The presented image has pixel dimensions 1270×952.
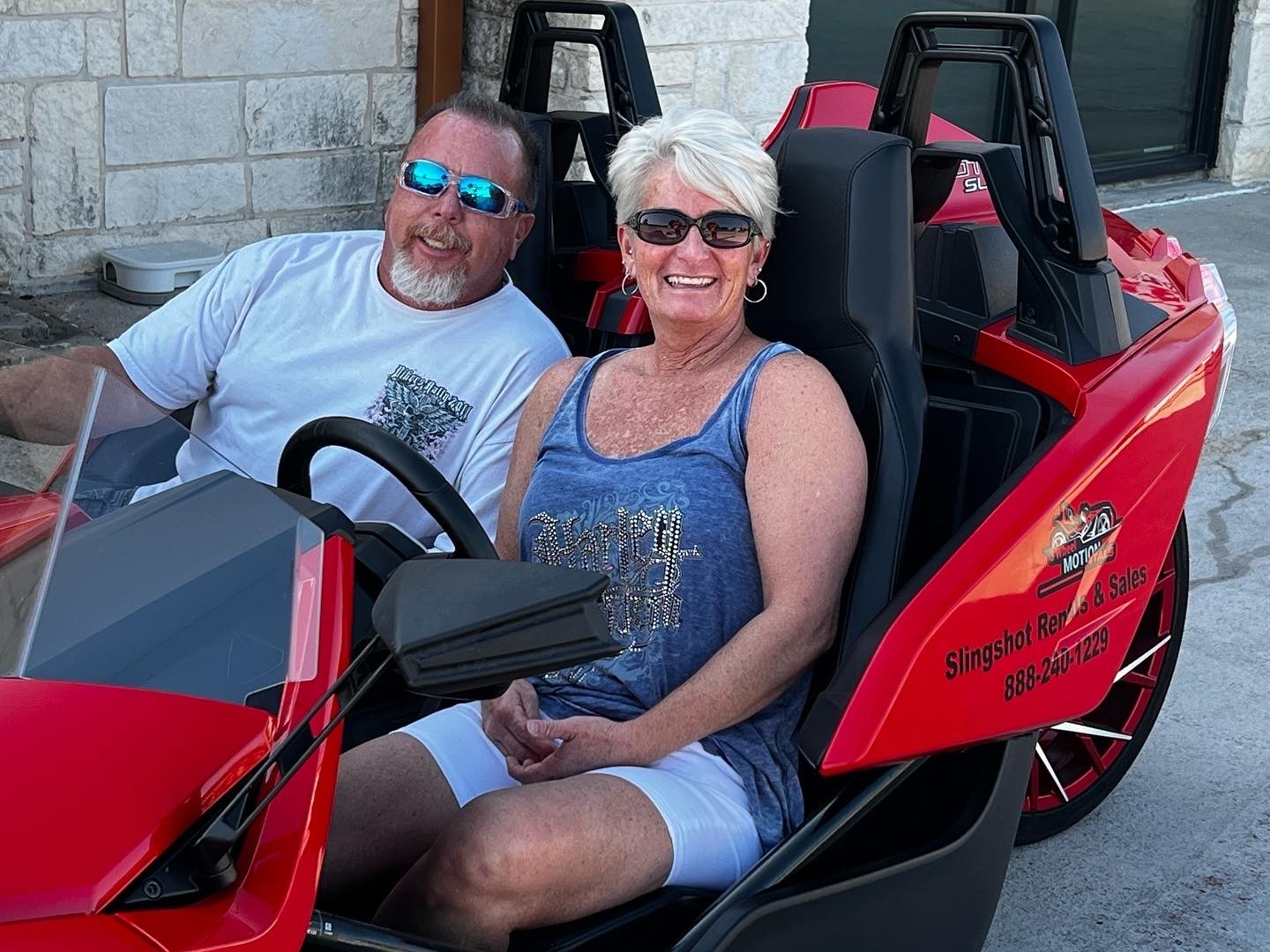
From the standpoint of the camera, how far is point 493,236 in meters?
2.57

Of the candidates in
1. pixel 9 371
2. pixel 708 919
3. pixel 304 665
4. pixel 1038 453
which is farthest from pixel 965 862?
pixel 9 371

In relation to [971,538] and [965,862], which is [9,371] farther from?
[965,862]

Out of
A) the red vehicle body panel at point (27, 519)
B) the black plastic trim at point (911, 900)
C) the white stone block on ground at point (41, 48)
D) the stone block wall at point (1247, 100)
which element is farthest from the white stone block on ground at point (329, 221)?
the stone block wall at point (1247, 100)

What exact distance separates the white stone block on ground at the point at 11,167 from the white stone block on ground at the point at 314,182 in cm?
72

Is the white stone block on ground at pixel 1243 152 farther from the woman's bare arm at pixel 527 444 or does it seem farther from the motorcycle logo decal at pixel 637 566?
the motorcycle logo decal at pixel 637 566

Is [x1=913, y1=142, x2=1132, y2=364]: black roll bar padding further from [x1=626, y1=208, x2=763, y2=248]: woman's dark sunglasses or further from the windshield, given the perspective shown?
the windshield

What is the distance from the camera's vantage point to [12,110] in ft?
15.2

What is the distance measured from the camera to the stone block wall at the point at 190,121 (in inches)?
185

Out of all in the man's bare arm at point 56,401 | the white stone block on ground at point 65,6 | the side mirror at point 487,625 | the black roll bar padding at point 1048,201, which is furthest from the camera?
the white stone block on ground at point 65,6

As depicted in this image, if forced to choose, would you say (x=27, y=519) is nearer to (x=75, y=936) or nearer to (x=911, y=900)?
(x=75, y=936)

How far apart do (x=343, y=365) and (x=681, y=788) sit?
100 cm

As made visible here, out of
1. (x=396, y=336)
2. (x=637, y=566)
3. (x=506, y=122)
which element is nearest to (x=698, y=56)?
(x=506, y=122)

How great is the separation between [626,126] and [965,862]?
1.56m

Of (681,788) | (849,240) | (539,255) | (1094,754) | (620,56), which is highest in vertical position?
(620,56)
